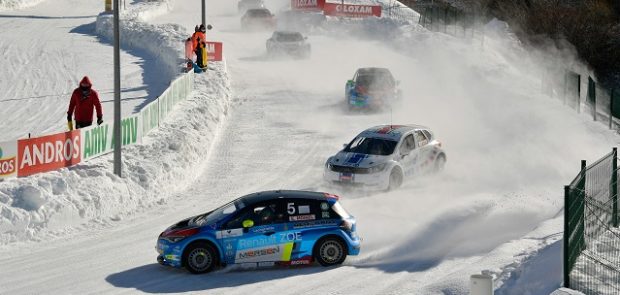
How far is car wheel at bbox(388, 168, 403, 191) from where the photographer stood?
22.7m

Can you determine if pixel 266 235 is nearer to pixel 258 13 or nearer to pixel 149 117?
pixel 149 117

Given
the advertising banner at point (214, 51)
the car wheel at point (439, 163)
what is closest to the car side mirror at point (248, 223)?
the car wheel at point (439, 163)

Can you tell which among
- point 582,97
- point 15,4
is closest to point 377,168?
point 582,97

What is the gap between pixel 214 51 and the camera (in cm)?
4269

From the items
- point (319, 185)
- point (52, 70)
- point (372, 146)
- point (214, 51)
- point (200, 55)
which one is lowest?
point (319, 185)

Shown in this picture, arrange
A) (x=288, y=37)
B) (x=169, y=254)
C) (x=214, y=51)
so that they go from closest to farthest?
(x=169, y=254), (x=214, y=51), (x=288, y=37)

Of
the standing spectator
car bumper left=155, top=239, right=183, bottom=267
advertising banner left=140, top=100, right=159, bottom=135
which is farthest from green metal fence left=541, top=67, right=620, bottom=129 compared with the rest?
car bumper left=155, top=239, right=183, bottom=267

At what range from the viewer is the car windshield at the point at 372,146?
2311cm

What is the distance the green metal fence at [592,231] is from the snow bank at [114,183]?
10404 mm

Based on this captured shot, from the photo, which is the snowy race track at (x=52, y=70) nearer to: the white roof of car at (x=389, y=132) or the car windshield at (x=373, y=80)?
the car windshield at (x=373, y=80)

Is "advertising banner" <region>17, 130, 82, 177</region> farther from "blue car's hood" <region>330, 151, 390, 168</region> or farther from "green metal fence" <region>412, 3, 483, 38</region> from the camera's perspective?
"green metal fence" <region>412, 3, 483, 38</region>

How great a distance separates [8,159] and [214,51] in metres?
24.2

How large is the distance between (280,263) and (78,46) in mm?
35045

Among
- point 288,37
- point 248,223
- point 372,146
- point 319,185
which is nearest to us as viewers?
point 248,223
